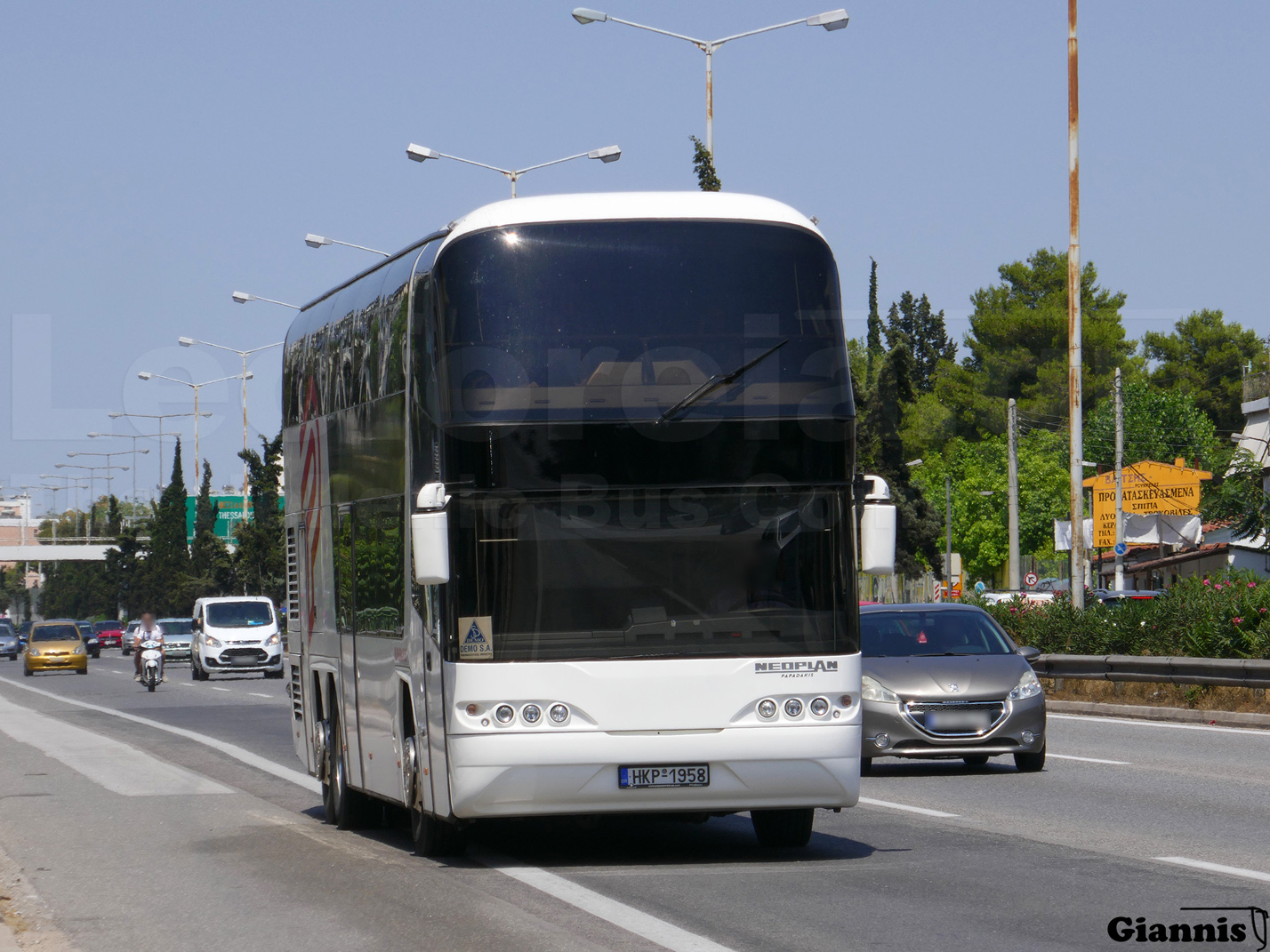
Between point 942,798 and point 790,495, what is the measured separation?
15.6 feet

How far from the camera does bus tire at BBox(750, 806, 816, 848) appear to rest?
1145 centimetres

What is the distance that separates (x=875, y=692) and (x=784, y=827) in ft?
16.2

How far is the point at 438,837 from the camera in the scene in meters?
11.4

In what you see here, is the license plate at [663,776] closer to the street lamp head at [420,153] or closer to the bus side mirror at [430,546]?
the bus side mirror at [430,546]

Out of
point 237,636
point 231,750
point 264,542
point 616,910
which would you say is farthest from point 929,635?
point 264,542

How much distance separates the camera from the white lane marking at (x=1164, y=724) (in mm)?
21172

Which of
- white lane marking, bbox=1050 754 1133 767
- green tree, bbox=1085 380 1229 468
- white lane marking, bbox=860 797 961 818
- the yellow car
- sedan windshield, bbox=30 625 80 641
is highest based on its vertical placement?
green tree, bbox=1085 380 1229 468

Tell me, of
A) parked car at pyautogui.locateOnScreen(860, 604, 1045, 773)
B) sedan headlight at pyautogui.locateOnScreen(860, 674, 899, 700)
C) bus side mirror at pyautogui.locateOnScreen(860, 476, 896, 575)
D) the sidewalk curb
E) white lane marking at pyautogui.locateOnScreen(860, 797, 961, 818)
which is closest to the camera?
bus side mirror at pyautogui.locateOnScreen(860, 476, 896, 575)

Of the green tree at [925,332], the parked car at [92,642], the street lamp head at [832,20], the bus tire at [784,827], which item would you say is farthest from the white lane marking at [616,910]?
the green tree at [925,332]

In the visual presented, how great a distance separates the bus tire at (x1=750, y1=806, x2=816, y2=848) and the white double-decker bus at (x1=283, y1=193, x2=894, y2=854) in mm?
546

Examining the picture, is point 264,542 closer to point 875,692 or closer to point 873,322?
point 873,322

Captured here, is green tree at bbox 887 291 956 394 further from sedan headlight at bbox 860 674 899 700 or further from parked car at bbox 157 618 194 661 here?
sedan headlight at bbox 860 674 899 700

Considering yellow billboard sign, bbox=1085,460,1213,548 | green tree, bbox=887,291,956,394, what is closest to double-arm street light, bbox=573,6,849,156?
yellow billboard sign, bbox=1085,460,1213,548

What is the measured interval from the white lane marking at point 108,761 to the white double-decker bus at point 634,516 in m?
6.72
